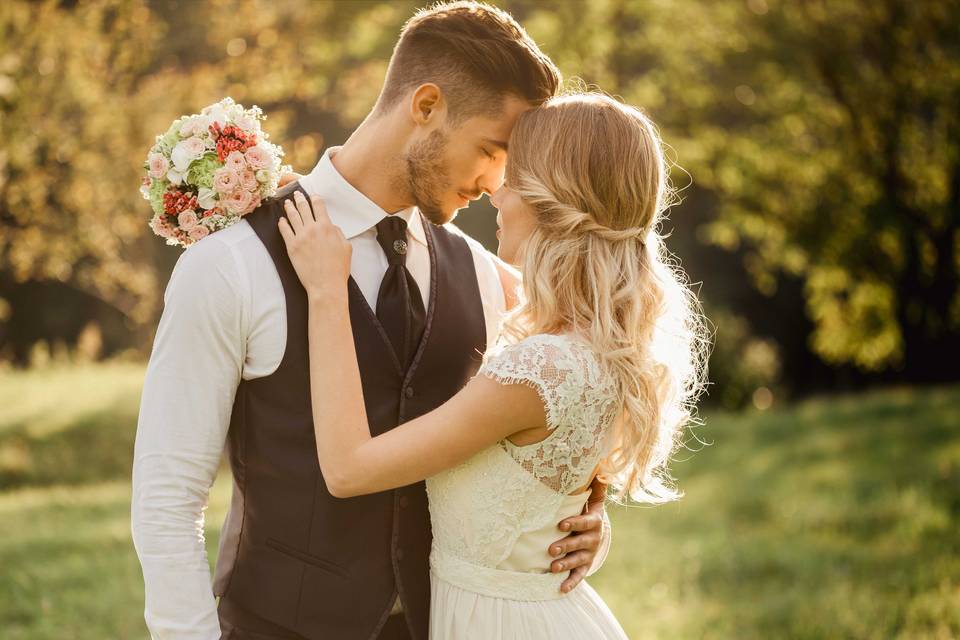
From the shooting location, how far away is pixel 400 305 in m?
2.53

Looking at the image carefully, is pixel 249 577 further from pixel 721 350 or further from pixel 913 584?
pixel 721 350

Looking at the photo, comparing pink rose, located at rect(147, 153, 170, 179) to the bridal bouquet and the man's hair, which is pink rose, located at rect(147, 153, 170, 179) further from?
the man's hair

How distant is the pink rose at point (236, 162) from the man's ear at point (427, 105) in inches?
19.4

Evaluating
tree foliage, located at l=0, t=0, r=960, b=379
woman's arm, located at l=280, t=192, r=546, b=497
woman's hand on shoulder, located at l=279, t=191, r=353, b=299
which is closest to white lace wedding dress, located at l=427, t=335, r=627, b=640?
woman's arm, located at l=280, t=192, r=546, b=497

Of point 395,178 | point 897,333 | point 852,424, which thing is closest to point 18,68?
point 395,178

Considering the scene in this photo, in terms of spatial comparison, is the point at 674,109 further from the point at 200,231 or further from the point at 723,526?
the point at 200,231

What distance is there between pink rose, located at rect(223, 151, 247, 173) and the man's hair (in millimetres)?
490

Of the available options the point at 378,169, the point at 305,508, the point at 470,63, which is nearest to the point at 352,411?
the point at 305,508

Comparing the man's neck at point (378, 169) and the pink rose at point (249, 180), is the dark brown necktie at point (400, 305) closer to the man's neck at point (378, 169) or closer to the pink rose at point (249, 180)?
the man's neck at point (378, 169)

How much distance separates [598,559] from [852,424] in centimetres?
987

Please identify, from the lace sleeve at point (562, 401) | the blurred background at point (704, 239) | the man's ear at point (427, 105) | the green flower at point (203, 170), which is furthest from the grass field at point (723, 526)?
the man's ear at point (427, 105)

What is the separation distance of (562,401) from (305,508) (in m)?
0.66

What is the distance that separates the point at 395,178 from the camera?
105 inches

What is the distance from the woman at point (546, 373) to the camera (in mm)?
2393
